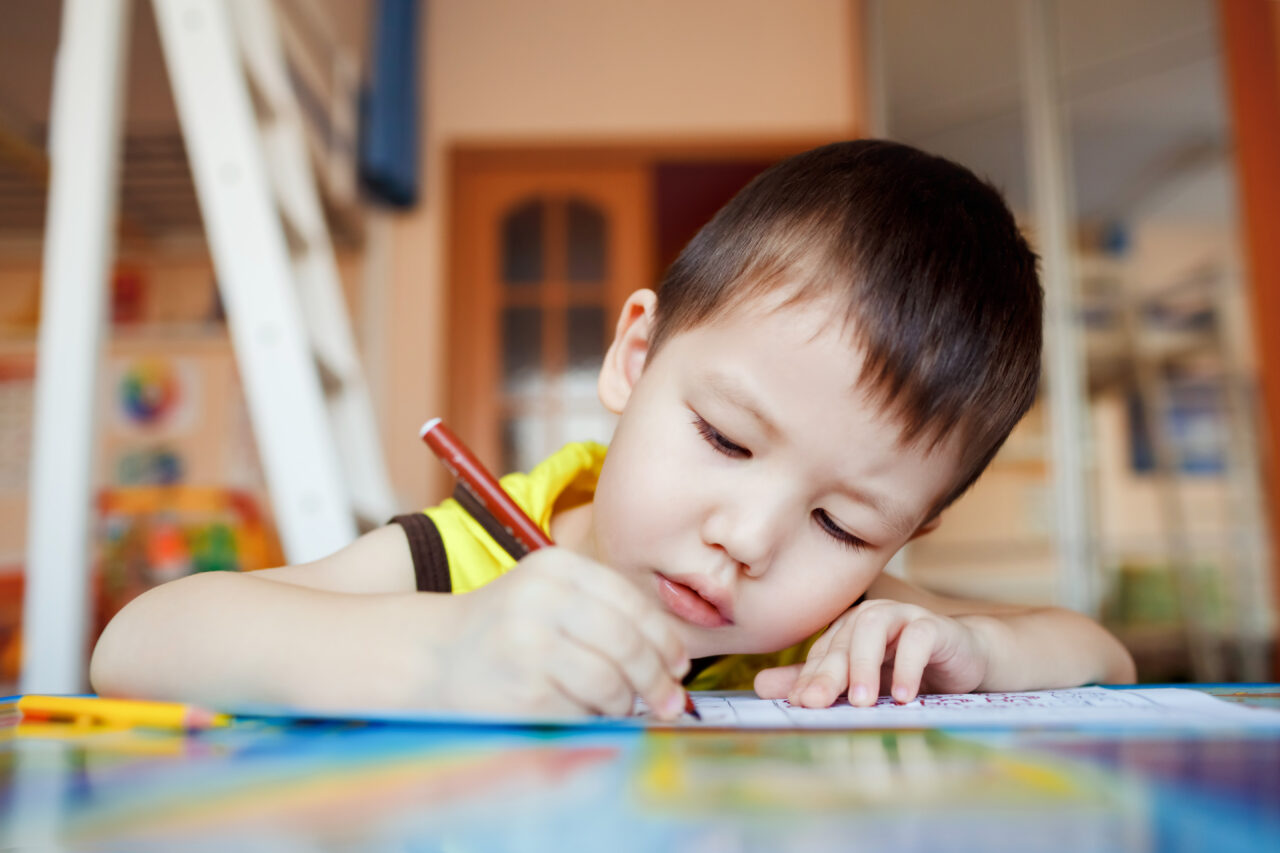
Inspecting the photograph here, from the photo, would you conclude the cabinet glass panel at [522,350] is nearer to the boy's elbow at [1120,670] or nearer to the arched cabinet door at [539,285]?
the arched cabinet door at [539,285]

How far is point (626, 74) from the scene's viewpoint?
353 cm

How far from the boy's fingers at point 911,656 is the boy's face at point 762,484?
0.20ft

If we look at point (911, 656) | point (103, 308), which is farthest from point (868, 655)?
point (103, 308)

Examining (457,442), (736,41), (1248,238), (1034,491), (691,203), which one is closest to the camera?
(457,442)

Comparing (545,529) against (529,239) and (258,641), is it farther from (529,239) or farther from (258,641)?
(529,239)

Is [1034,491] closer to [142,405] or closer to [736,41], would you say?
[736,41]

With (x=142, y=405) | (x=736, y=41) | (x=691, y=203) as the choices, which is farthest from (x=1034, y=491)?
(x=142, y=405)

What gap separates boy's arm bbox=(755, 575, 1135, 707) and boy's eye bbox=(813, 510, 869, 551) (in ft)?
0.13

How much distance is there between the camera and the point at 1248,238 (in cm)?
188

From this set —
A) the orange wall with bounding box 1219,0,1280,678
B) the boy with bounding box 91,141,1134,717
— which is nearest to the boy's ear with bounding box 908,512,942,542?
the boy with bounding box 91,141,1134,717

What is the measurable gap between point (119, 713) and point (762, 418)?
38cm

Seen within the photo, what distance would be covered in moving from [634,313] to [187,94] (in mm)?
741

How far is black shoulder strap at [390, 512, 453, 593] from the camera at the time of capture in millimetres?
714

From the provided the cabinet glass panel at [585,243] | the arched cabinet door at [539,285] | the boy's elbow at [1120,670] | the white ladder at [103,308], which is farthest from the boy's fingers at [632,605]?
the cabinet glass panel at [585,243]
